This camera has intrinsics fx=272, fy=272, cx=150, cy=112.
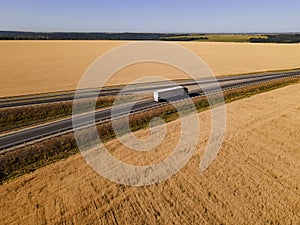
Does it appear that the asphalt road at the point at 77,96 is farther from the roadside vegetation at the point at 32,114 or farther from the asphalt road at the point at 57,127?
the asphalt road at the point at 57,127

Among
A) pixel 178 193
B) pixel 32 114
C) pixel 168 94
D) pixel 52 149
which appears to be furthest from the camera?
pixel 168 94

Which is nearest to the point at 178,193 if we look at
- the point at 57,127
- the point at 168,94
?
the point at 57,127

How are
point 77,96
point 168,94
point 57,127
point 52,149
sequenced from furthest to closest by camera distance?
point 77,96 < point 168,94 < point 57,127 < point 52,149

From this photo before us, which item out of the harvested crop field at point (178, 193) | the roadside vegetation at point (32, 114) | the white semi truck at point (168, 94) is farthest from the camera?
the white semi truck at point (168, 94)

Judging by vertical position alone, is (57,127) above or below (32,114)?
below

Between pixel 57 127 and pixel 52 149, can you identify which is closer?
pixel 52 149

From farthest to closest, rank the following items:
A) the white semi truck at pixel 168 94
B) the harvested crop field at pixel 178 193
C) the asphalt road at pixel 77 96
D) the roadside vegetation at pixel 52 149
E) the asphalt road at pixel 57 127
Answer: the white semi truck at pixel 168 94 → the asphalt road at pixel 77 96 → the asphalt road at pixel 57 127 → the roadside vegetation at pixel 52 149 → the harvested crop field at pixel 178 193

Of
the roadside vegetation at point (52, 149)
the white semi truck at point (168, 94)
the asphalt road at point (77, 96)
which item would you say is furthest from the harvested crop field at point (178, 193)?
the asphalt road at point (77, 96)

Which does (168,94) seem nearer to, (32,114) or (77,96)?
(77,96)

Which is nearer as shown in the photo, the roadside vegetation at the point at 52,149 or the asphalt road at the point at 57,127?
the roadside vegetation at the point at 52,149

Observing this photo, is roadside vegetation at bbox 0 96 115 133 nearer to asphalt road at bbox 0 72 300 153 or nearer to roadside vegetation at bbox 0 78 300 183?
asphalt road at bbox 0 72 300 153
